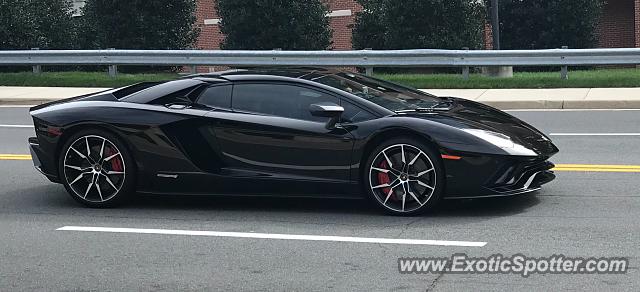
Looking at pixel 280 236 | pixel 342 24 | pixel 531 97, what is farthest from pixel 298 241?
pixel 342 24

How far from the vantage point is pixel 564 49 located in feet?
62.2

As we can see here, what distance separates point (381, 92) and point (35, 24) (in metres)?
17.5

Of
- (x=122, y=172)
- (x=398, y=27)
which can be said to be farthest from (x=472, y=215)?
(x=398, y=27)

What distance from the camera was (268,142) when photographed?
8211 mm

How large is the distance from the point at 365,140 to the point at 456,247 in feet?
4.43

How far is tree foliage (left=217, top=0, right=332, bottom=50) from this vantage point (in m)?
23.7

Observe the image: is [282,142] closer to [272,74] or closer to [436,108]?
[272,74]

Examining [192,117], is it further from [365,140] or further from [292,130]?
[365,140]

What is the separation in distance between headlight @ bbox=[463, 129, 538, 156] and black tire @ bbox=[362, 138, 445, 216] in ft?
1.21

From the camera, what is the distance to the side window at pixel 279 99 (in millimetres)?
8203

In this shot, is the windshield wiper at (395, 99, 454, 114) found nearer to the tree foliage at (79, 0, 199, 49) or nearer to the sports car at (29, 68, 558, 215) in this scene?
the sports car at (29, 68, 558, 215)

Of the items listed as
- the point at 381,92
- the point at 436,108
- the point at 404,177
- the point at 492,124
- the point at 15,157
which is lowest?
the point at 15,157

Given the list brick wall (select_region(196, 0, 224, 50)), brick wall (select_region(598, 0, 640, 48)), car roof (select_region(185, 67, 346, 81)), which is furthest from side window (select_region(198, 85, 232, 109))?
brick wall (select_region(196, 0, 224, 50))

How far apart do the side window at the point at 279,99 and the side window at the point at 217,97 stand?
0.21 feet
